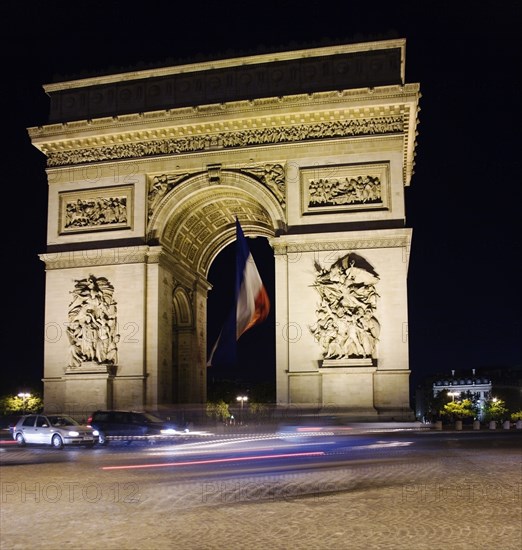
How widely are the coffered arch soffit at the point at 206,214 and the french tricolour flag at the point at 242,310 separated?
1735 millimetres

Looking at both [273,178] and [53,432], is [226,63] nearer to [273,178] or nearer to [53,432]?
[273,178]

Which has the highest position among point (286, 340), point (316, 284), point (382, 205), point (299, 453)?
point (382, 205)

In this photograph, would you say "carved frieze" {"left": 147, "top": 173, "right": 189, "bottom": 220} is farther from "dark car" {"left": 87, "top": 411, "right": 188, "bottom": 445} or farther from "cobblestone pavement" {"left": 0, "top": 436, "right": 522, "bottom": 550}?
"cobblestone pavement" {"left": 0, "top": 436, "right": 522, "bottom": 550}

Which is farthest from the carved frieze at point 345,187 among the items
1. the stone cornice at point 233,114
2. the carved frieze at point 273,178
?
the stone cornice at point 233,114

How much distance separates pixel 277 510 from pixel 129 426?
14.6 meters

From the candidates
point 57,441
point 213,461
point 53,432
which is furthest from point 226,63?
point 213,461

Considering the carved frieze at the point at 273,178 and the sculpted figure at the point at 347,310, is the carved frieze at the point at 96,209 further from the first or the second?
the sculpted figure at the point at 347,310

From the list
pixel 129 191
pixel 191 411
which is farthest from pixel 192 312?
pixel 129 191

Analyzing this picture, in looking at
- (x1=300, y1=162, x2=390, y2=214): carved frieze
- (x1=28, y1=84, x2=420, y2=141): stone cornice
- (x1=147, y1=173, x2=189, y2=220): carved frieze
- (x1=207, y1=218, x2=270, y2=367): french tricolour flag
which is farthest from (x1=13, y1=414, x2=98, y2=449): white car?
(x1=28, y1=84, x2=420, y2=141): stone cornice

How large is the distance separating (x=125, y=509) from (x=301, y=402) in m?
16.4

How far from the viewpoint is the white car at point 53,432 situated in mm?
21734

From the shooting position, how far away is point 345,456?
609 inches

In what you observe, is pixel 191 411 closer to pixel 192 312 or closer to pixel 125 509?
pixel 192 312

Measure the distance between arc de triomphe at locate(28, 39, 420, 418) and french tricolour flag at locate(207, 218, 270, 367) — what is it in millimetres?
1578
